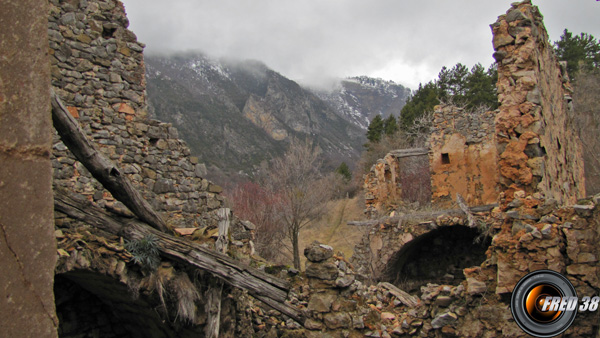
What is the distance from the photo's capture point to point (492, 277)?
6125mm

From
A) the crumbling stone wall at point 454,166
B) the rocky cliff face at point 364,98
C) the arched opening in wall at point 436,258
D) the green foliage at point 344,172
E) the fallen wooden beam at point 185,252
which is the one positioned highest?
the rocky cliff face at point 364,98

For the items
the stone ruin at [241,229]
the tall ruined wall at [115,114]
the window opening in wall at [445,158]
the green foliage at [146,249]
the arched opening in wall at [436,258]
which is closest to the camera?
the green foliage at [146,249]

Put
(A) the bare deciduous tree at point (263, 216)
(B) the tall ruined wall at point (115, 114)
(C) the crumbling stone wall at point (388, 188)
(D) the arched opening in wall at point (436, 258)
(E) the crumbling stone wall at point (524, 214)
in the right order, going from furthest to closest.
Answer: (C) the crumbling stone wall at point (388, 188) < (A) the bare deciduous tree at point (263, 216) < (D) the arched opening in wall at point (436, 258) < (B) the tall ruined wall at point (115, 114) < (E) the crumbling stone wall at point (524, 214)

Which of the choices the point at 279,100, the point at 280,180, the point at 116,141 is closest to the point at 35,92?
the point at 116,141

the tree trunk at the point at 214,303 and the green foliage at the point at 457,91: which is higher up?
the green foliage at the point at 457,91

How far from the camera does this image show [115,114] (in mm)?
6562

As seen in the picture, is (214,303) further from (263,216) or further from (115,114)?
(263,216)

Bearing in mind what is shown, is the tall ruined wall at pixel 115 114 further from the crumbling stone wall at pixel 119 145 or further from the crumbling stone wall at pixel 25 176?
the crumbling stone wall at pixel 25 176

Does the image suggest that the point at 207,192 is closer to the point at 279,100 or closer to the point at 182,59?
the point at 279,100

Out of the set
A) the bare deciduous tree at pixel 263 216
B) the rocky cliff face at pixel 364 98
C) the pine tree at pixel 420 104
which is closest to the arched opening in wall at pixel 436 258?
the bare deciduous tree at pixel 263 216

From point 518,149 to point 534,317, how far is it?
2503mm

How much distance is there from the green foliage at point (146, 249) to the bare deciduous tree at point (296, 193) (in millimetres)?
12740

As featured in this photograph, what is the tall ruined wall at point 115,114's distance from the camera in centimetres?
620

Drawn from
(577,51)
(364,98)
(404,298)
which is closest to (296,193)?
(404,298)
